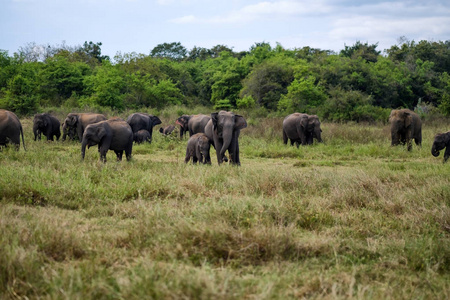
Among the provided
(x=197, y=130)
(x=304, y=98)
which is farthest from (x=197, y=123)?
(x=304, y=98)

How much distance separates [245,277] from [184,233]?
0.95m

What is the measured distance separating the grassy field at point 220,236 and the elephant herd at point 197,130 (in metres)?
3.05

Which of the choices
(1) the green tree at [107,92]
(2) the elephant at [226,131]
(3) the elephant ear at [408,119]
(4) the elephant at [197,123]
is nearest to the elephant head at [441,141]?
(3) the elephant ear at [408,119]

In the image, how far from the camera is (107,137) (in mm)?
12734

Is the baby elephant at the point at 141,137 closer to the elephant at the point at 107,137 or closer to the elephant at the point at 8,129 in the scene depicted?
the elephant at the point at 107,137

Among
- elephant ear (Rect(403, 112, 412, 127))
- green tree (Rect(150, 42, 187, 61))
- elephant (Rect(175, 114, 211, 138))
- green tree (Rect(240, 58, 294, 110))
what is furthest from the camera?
green tree (Rect(150, 42, 187, 61))

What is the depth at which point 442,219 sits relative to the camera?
595 cm

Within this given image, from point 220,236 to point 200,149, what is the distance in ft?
25.0

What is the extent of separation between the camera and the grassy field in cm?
386

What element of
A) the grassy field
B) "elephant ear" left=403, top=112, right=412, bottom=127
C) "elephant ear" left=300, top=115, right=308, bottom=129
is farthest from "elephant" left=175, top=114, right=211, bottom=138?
the grassy field

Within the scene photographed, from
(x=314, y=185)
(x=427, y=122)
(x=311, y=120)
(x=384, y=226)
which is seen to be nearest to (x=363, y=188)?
(x=314, y=185)

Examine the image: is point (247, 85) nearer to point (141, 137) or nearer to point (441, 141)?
point (141, 137)

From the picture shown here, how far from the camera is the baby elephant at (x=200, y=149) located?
484 inches

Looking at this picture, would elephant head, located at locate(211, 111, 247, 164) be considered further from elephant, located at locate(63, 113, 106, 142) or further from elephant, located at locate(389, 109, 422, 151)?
elephant, located at locate(389, 109, 422, 151)
